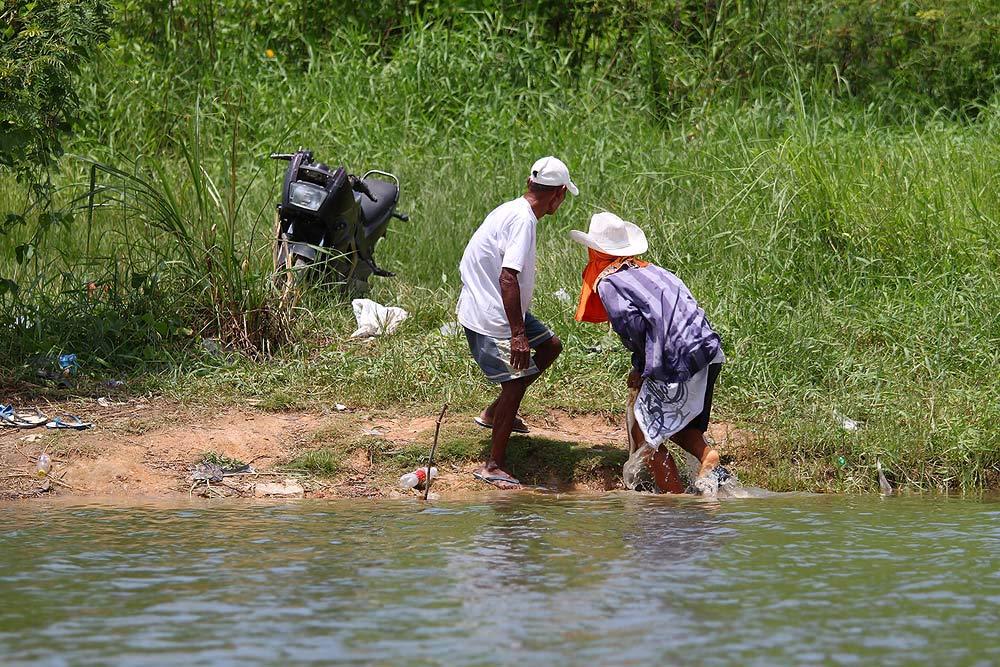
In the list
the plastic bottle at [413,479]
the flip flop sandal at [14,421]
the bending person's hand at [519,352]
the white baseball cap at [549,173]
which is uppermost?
the white baseball cap at [549,173]

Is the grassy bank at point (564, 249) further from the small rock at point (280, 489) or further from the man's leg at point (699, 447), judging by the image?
the small rock at point (280, 489)

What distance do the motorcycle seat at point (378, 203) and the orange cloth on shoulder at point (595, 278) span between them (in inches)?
116

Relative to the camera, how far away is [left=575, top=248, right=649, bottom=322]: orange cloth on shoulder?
6.36 m

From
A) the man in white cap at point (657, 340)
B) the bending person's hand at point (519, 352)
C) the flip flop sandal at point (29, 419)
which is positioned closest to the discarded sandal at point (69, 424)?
the flip flop sandal at point (29, 419)

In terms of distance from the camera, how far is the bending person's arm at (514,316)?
A: 6.21 metres

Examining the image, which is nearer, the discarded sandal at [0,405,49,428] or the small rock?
the small rock

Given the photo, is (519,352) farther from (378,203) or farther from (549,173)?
(378,203)

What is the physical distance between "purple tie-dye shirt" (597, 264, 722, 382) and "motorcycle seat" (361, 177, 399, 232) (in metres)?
3.22

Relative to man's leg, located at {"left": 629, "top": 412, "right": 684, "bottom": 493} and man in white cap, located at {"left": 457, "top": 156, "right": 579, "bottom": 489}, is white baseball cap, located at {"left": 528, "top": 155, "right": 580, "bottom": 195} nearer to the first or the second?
man in white cap, located at {"left": 457, "top": 156, "right": 579, "bottom": 489}

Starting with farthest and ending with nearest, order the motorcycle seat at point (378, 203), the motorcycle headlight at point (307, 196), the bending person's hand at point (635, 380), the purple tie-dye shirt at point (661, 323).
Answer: the motorcycle seat at point (378, 203), the motorcycle headlight at point (307, 196), the bending person's hand at point (635, 380), the purple tie-dye shirt at point (661, 323)

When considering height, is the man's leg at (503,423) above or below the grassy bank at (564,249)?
below

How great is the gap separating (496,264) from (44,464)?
248cm

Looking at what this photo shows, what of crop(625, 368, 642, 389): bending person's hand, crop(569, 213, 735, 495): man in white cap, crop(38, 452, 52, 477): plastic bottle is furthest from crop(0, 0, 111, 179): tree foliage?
crop(625, 368, 642, 389): bending person's hand

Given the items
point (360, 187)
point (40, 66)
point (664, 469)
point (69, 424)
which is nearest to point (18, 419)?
point (69, 424)
